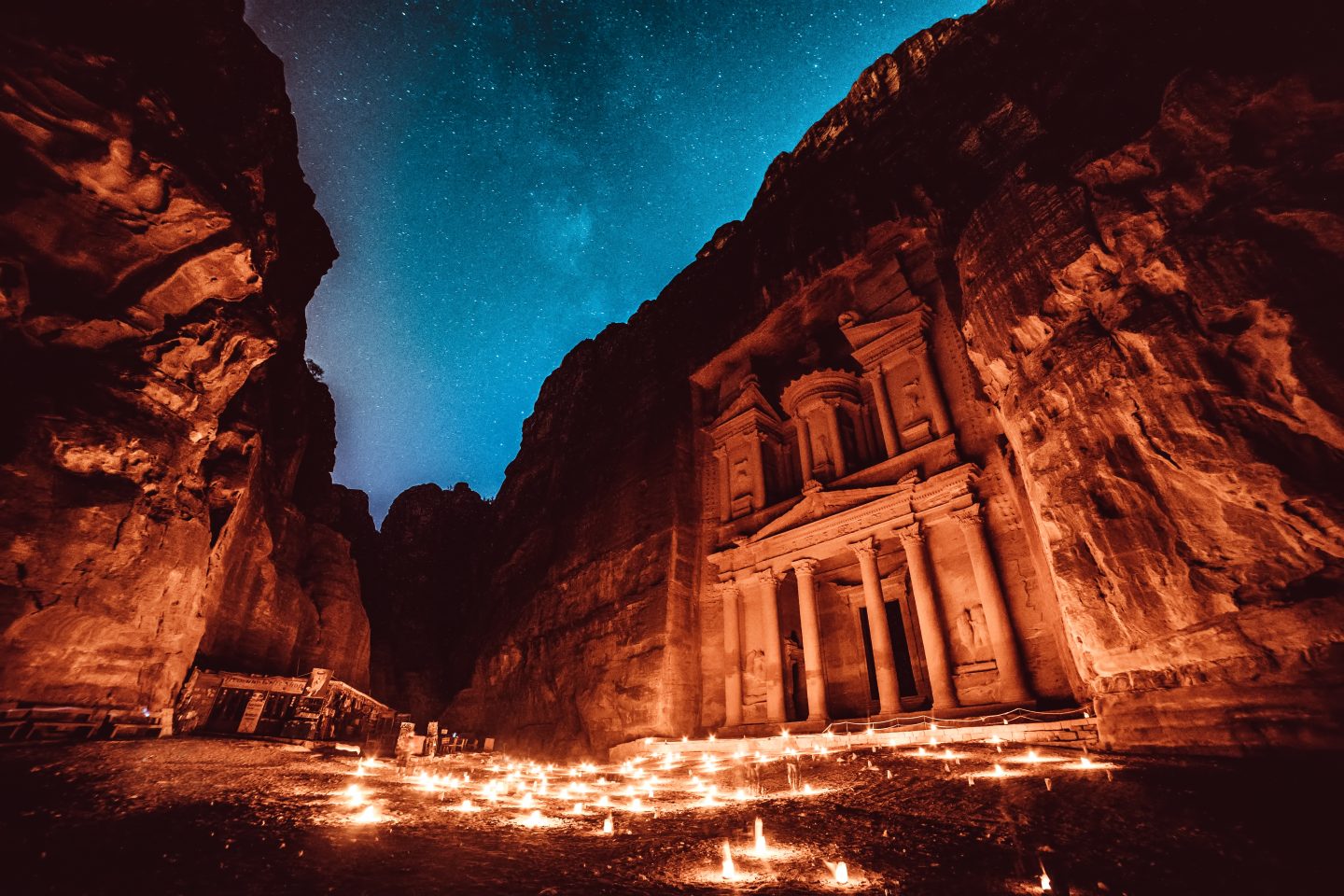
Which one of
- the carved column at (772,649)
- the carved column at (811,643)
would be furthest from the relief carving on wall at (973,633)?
the carved column at (772,649)

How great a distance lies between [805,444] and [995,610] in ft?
31.8

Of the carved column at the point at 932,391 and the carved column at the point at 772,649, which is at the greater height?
the carved column at the point at 932,391

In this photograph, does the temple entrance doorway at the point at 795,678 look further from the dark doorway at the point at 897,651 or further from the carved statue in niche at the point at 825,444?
the carved statue in niche at the point at 825,444

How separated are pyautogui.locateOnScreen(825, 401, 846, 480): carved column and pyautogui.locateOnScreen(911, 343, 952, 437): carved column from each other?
3.65m

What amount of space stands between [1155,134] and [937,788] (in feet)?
32.5

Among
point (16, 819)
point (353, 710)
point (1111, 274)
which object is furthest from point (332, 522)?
point (1111, 274)

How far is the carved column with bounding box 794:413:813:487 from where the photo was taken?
2164 centimetres

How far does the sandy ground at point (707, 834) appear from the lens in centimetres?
356

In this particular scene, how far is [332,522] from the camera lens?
27.4m

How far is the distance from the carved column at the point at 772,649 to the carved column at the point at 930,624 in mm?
4836

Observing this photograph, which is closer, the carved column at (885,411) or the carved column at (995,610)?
the carved column at (995,610)

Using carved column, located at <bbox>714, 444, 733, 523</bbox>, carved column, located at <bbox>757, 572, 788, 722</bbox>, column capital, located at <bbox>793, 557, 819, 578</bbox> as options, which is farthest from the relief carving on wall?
carved column, located at <bbox>714, 444, 733, 523</bbox>

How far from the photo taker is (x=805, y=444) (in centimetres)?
2222

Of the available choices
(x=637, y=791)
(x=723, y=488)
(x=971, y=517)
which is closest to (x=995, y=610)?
(x=971, y=517)
